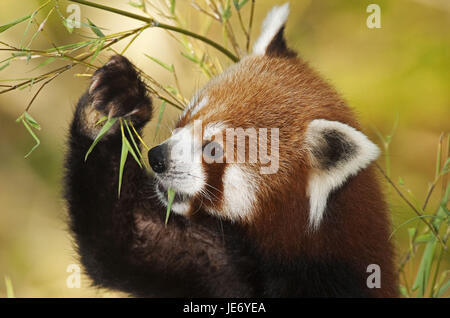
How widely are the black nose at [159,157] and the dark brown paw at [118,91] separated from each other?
1.31 ft

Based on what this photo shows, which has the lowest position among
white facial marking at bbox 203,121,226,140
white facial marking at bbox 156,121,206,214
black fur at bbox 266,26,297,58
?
white facial marking at bbox 156,121,206,214

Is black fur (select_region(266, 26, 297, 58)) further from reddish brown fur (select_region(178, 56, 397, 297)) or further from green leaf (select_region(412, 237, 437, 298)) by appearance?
green leaf (select_region(412, 237, 437, 298))

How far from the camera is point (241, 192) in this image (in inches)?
97.1

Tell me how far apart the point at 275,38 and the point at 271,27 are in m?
0.08

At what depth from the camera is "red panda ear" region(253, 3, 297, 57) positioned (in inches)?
113

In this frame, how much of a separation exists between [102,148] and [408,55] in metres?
3.09

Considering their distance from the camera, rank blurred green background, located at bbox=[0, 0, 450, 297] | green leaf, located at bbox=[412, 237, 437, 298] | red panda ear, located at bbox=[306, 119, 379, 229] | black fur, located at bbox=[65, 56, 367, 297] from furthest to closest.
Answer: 1. blurred green background, located at bbox=[0, 0, 450, 297]
2. green leaf, located at bbox=[412, 237, 437, 298]
3. black fur, located at bbox=[65, 56, 367, 297]
4. red panda ear, located at bbox=[306, 119, 379, 229]

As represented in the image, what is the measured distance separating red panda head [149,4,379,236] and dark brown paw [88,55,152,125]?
0.28m

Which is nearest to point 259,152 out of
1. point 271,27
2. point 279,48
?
point 279,48

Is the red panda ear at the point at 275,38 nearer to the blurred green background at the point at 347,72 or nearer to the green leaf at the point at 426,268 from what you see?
the green leaf at the point at 426,268

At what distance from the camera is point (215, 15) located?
10.0ft

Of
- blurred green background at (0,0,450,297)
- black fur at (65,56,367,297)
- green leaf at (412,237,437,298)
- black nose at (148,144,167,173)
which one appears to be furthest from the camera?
blurred green background at (0,0,450,297)

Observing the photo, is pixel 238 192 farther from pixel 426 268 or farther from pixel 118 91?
pixel 426 268

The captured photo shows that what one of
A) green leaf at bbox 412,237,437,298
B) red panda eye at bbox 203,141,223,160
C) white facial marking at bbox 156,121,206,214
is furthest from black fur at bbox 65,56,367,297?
green leaf at bbox 412,237,437,298
